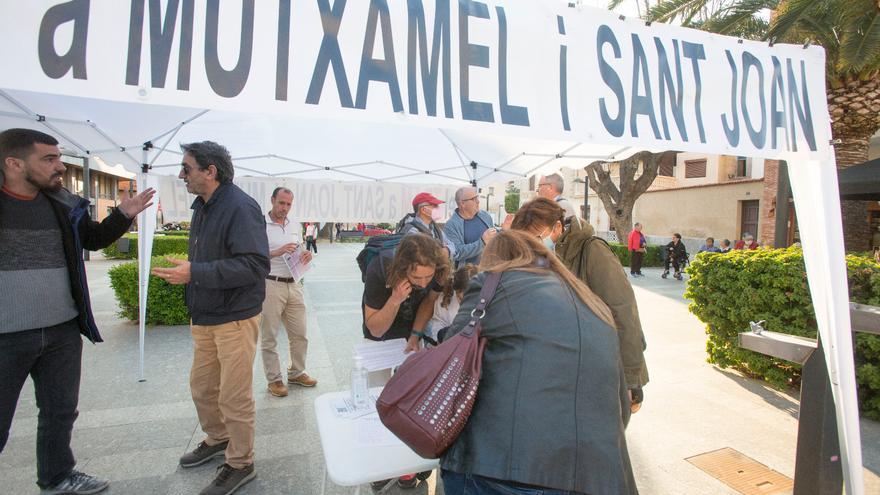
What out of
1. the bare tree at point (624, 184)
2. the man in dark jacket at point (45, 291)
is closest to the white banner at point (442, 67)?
the man in dark jacket at point (45, 291)

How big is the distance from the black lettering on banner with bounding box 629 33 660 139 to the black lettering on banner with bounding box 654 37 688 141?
0.07m

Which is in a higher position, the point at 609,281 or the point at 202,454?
the point at 609,281

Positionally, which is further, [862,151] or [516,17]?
[862,151]

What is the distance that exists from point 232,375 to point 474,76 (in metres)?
2.09

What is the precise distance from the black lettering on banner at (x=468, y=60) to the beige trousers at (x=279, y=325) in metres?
2.93

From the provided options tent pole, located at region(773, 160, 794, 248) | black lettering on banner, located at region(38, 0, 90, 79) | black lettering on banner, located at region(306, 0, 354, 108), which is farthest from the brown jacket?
tent pole, located at region(773, 160, 794, 248)

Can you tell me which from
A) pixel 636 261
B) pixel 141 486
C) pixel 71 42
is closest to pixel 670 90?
pixel 71 42

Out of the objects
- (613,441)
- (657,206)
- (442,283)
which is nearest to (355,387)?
(442,283)

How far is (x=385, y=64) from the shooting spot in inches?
72.7

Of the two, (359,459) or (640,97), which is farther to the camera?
(640,97)

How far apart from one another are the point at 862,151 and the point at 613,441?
10.6 m

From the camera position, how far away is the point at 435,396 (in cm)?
128

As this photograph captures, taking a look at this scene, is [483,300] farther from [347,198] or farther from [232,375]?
[347,198]

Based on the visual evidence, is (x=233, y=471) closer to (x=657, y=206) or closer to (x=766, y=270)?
(x=766, y=270)
